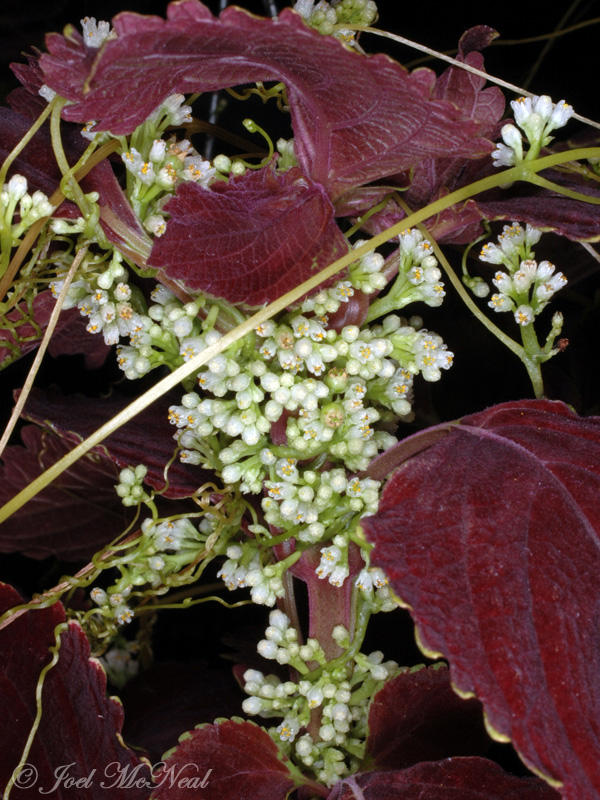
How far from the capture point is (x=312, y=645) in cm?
56

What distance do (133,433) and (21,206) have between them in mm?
218

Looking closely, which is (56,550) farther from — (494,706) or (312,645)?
(494,706)

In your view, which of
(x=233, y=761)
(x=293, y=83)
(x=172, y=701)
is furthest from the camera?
(x=172, y=701)

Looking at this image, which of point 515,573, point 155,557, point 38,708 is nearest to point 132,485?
point 155,557

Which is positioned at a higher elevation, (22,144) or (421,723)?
(22,144)

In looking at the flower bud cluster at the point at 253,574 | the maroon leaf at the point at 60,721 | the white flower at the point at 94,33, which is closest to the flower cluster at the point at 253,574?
the flower bud cluster at the point at 253,574

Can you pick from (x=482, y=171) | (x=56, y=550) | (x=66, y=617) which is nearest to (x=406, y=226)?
(x=482, y=171)

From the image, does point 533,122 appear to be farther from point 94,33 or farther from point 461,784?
point 461,784

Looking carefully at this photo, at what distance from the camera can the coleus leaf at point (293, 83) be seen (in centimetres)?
38

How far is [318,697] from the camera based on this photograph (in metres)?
0.55

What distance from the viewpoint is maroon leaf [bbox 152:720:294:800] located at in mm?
558

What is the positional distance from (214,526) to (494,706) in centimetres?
25

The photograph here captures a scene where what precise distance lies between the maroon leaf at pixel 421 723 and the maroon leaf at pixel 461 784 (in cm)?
3

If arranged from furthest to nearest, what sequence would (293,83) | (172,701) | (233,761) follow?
(172,701) → (233,761) → (293,83)
